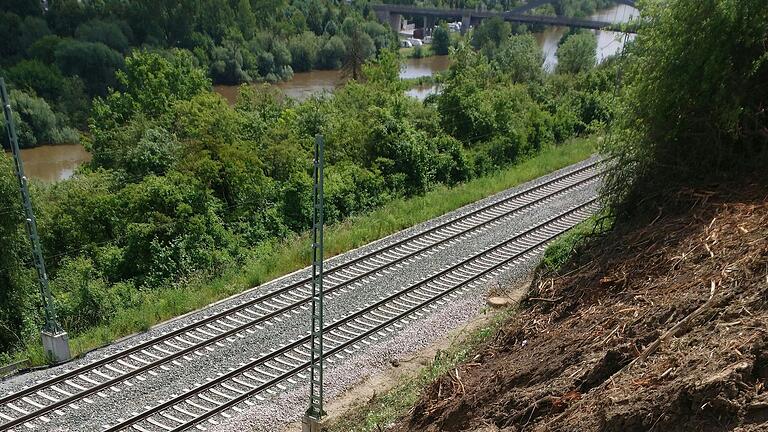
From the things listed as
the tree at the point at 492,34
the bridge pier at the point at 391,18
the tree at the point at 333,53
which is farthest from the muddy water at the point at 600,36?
the tree at the point at 333,53

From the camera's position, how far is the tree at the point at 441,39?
79.4m

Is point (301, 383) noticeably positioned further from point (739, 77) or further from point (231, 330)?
Answer: point (739, 77)

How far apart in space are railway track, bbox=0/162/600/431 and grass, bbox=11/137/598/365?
104 centimetres

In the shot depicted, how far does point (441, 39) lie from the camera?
79938mm

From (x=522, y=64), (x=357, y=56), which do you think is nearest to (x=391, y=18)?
(x=357, y=56)

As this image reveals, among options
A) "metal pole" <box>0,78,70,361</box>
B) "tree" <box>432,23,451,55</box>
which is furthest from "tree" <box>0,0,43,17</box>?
"metal pole" <box>0,78,70,361</box>

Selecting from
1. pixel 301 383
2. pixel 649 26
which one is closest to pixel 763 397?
pixel 301 383

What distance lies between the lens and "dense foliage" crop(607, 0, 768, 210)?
1094 cm

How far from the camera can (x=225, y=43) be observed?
61281 millimetres

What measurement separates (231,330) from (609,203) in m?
8.59

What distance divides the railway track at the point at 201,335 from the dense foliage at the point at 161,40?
1368 inches

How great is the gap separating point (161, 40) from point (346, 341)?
5419cm

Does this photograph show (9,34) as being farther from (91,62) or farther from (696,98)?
(696,98)

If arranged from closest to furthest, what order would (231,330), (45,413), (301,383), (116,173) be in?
1. (45,413)
2. (301,383)
3. (231,330)
4. (116,173)
